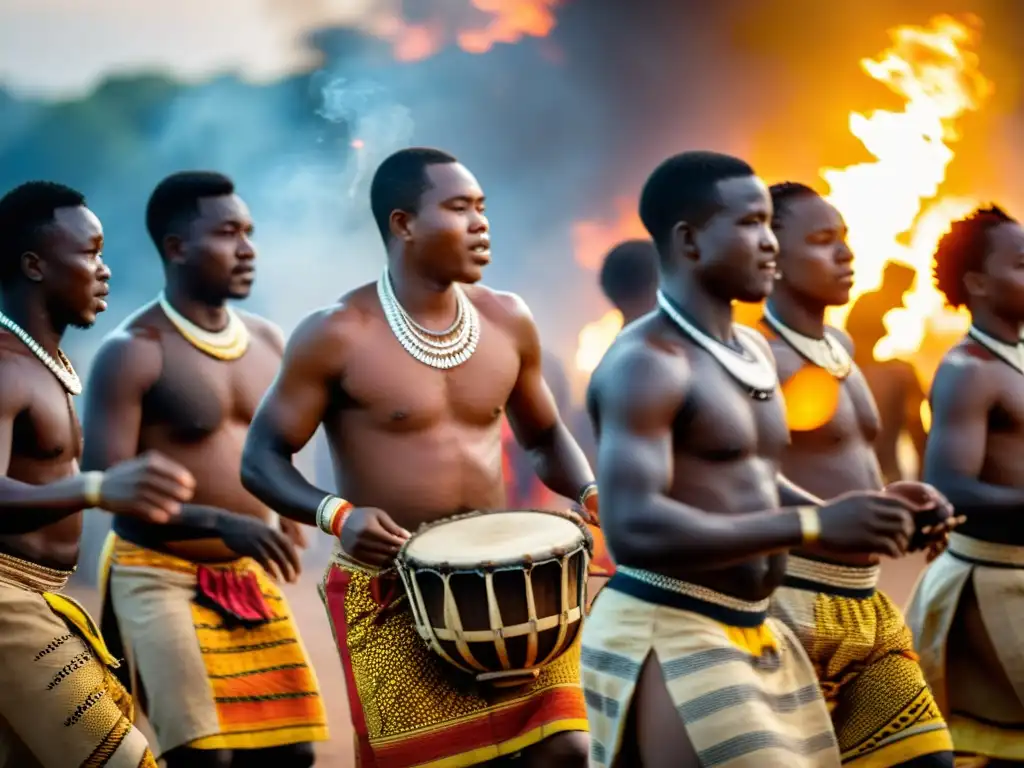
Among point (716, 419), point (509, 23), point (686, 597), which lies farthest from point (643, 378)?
point (509, 23)

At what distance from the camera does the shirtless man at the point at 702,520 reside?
3473mm

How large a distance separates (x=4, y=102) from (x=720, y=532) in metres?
10.3

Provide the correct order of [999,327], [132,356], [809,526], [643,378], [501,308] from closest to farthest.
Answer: [809,526]
[643,378]
[501,308]
[132,356]
[999,327]

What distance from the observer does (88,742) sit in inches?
174

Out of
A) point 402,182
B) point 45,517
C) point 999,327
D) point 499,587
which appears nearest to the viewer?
point 499,587

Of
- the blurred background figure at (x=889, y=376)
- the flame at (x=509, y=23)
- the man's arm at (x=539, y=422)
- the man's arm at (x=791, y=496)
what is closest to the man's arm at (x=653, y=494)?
the man's arm at (x=791, y=496)

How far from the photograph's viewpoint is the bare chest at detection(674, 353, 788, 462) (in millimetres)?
3645

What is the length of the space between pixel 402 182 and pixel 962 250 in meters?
2.14

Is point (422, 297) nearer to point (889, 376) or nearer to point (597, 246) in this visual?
point (889, 376)

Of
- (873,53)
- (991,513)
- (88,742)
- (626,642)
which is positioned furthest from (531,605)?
(873,53)

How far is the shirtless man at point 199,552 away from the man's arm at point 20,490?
0.76m

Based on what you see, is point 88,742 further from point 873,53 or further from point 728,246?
point 873,53

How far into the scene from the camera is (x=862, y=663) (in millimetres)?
4594

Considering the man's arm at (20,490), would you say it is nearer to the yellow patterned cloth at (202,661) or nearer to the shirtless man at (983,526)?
the yellow patterned cloth at (202,661)
